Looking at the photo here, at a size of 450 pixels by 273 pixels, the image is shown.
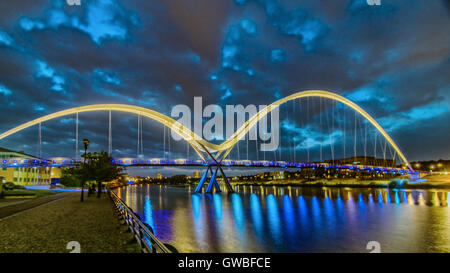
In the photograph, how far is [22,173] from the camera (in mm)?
77562

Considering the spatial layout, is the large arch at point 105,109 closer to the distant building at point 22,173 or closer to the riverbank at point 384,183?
the distant building at point 22,173

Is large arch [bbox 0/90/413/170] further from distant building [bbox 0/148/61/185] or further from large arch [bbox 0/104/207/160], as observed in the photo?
distant building [bbox 0/148/61/185]

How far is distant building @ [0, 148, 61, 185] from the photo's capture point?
71375mm

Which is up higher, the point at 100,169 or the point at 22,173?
the point at 100,169

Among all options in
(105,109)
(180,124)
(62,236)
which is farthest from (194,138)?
(62,236)

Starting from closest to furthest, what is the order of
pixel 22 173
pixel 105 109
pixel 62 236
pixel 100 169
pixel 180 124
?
pixel 62 236, pixel 100 169, pixel 105 109, pixel 180 124, pixel 22 173

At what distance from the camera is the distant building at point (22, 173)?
71375 millimetres

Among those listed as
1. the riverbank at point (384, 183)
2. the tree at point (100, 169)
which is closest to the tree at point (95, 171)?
the tree at point (100, 169)

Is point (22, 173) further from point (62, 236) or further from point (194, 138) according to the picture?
point (62, 236)

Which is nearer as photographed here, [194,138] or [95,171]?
[95,171]

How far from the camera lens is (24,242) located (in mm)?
8688
